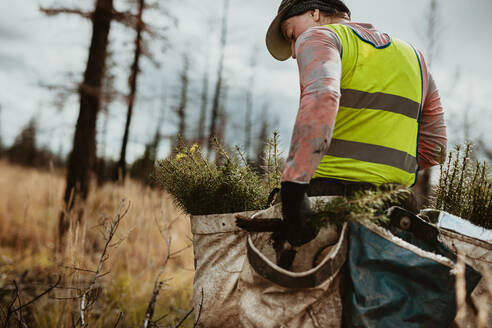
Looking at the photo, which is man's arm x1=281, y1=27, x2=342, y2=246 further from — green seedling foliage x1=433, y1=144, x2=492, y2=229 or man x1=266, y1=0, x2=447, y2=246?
green seedling foliage x1=433, y1=144, x2=492, y2=229

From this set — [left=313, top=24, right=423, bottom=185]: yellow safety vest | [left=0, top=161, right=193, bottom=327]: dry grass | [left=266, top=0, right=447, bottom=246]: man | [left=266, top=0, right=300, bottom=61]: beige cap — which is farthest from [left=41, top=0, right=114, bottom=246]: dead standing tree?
[left=313, top=24, right=423, bottom=185]: yellow safety vest

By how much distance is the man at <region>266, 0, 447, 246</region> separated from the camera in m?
0.97

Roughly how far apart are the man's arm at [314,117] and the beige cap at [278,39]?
1.56 ft

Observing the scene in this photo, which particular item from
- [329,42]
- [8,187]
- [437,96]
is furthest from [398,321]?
[8,187]

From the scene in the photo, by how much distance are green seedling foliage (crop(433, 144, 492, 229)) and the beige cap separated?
2.99ft

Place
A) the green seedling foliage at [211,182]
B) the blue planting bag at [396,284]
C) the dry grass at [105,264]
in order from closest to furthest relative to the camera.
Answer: the blue planting bag at [396,284] → the green seedling foliage at [211,182] → the dry grass at [105,264]

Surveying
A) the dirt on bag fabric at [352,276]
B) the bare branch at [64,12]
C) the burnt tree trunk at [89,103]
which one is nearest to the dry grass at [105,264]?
the burnt tree trunk at [89,103]

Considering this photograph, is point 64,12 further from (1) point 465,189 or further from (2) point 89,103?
(1) point 465,189

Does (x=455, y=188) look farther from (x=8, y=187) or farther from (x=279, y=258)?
(x=8, y=187)

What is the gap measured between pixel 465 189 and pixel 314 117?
0.79 metres

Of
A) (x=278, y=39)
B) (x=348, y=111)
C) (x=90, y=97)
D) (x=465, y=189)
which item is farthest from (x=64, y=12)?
(x=465, y=189)

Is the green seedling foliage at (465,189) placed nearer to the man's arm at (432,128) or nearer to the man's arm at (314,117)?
the man's arm at (432,128)

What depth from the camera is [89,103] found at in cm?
491

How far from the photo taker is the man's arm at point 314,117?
957 mm
